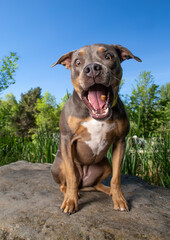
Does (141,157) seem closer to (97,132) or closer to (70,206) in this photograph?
(97,132)

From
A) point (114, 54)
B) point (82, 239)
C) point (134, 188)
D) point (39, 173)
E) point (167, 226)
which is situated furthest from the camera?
point (39, 173)

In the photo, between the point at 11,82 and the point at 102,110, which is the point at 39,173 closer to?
the point at 102,110

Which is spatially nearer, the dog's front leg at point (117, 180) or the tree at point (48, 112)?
the dog's front leg at point (117, 180)

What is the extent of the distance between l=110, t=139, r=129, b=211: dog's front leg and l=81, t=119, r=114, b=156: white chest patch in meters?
0.16

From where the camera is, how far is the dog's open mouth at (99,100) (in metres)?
2.25

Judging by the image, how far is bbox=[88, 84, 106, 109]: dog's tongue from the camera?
89.2 inches

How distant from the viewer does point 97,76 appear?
7.09 ft

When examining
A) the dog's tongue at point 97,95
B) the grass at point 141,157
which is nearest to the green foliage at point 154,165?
the grass at point 141,157

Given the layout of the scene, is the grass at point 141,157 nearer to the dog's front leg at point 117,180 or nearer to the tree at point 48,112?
the dog's front leg at point 117,180

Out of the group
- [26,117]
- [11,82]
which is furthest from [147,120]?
[26,117]

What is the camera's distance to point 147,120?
11227 mm

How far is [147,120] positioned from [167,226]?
9.49 m

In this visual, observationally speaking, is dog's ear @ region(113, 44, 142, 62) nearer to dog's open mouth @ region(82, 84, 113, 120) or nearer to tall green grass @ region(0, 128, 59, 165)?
dog's open mouth @ region(82, 84, 113, 120)

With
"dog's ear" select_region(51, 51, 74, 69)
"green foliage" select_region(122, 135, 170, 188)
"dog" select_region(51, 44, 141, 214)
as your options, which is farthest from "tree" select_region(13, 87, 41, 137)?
"dog" select_region(51, 44, 141, 214)
